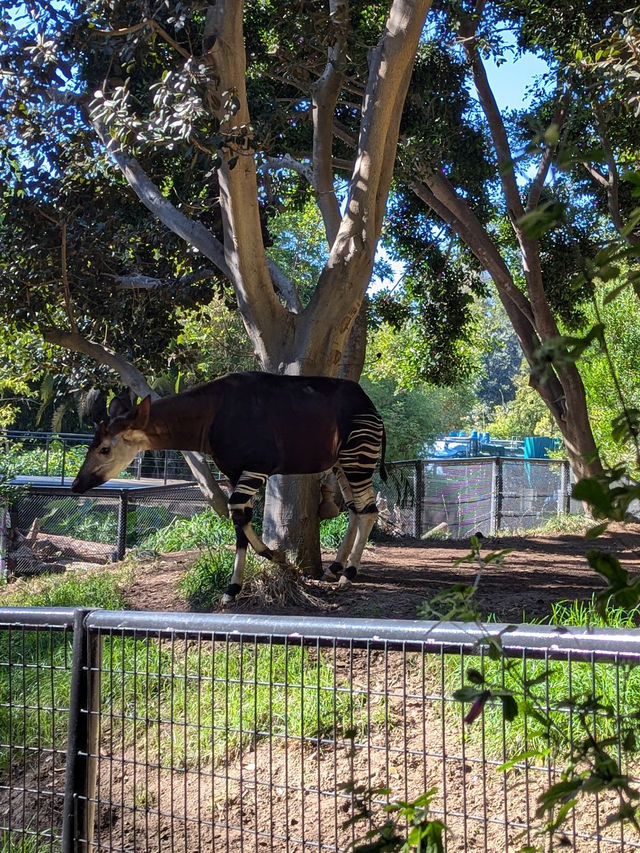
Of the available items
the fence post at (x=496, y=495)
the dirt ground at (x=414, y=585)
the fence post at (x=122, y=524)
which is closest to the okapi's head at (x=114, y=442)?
the dirt ground at (x=414, y=585)

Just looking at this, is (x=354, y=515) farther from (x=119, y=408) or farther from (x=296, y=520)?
(x=119, y=408)

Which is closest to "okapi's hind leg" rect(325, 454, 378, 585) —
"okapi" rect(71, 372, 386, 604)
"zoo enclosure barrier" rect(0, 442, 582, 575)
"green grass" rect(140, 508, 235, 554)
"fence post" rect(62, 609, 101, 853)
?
"okapi" rect(71, 372, 386, 604)

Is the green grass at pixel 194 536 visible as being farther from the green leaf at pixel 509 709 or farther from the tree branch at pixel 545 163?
the green leaf at pixel 509 709

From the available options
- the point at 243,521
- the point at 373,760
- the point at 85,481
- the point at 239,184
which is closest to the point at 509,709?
the point at 373,760

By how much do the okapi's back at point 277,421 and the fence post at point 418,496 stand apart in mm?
8668

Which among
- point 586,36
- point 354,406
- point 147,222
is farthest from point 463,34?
point 354,406

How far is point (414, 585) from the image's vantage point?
29.1ft

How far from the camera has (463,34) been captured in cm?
1368

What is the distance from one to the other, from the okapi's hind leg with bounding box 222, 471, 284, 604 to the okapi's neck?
0.57 metres

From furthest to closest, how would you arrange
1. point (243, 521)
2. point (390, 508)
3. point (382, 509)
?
point (390, 508) → point (382, 509) → point (243, 521)

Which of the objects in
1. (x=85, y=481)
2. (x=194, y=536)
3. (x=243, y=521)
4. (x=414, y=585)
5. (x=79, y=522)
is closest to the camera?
(x=243, y=521)

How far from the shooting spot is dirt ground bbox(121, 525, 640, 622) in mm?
7602

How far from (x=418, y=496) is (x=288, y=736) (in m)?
14.2

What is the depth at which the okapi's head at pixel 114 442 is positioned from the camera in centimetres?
798
